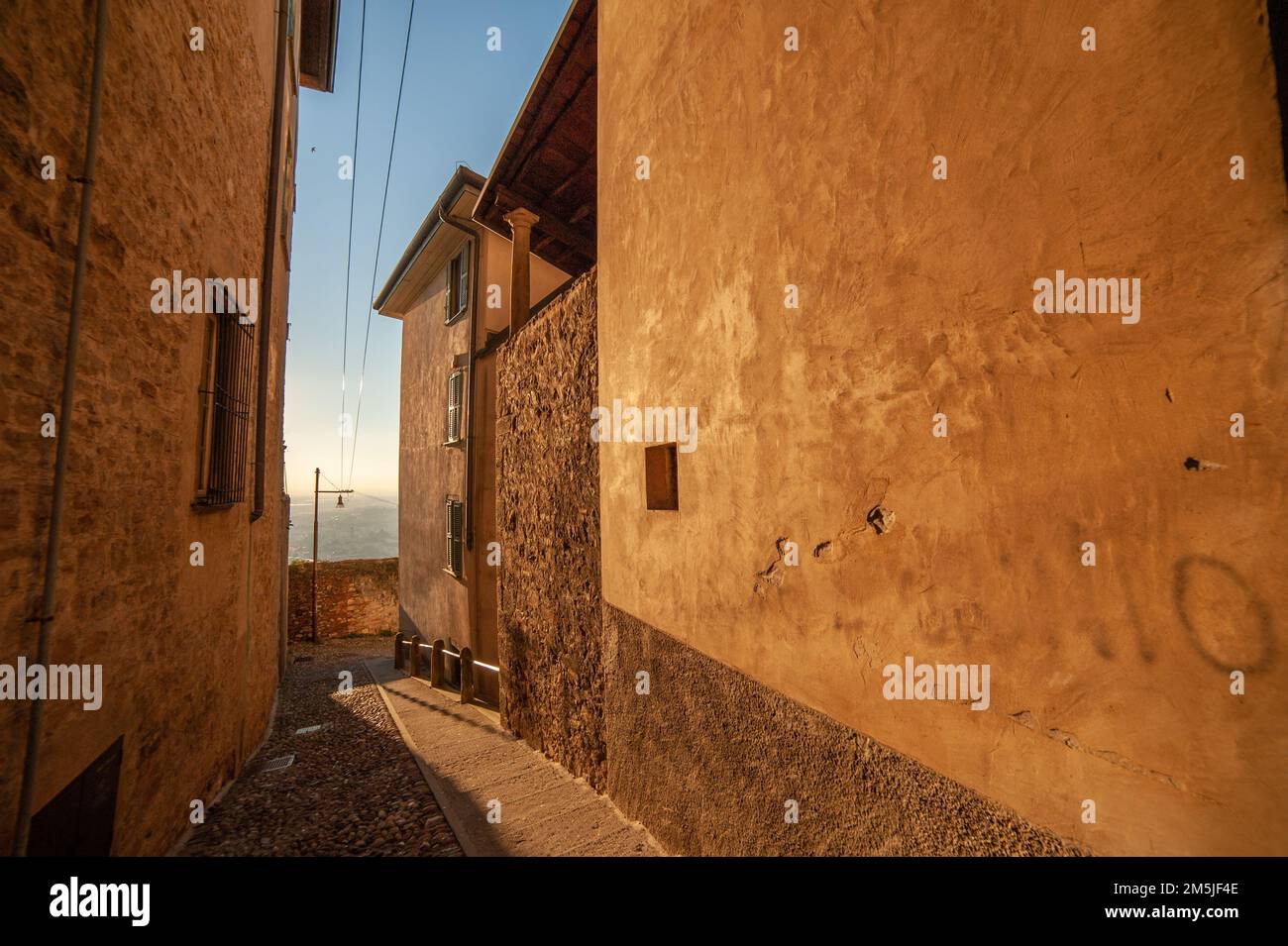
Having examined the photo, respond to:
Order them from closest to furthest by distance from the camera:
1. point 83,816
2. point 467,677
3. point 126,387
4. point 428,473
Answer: point 83,816, point 126,387, point 467,677, point 428,473

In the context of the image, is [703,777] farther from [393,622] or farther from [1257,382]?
[393,622]

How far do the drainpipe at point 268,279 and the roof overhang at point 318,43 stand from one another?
16.3 feet

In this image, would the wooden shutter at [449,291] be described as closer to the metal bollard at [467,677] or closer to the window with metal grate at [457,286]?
the window with metal grate at [457,286]

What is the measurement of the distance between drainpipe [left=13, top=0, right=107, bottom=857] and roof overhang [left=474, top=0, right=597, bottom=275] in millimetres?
4843

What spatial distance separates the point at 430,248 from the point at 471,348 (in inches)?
145

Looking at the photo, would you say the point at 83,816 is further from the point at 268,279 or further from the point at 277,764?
the point at 268,279

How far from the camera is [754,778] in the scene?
9.36 feet

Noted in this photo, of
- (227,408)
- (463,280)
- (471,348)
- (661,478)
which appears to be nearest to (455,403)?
(471,348)

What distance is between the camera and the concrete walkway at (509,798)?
399 cm

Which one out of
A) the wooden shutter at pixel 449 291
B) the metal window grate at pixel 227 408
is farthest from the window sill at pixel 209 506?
the wooden shutter at pixel 449 291

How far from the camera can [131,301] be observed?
322cm

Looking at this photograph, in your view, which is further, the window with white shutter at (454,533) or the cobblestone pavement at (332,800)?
the window with white shutter at (454,533)

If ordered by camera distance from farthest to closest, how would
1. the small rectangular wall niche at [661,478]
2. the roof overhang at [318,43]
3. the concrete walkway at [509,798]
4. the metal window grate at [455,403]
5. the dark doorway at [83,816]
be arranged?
the metal window grate at [455,403] < the roof overhang at [318,43] < the concrete walkway at [509,798] < the small rectangular wall niche at [661,478] < the dark doorway at [83,816]

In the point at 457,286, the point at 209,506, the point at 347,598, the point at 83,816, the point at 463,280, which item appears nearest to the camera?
the point at 83,816
